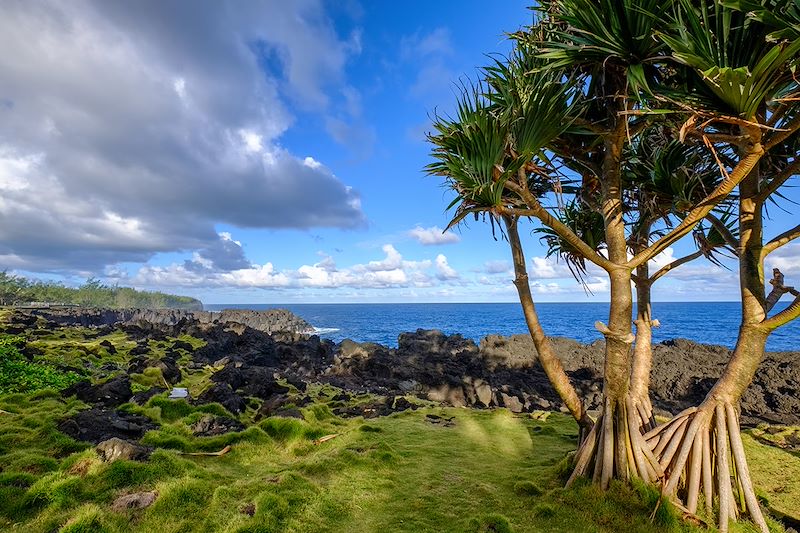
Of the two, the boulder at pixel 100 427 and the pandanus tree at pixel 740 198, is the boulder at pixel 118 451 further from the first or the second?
the pandanus tree at pixel 740 198

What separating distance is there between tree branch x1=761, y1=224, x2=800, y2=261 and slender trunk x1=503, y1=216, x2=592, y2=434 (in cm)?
301

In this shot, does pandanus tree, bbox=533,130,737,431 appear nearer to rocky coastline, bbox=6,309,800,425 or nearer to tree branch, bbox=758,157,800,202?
tree branch, bbox=758,157,800,202

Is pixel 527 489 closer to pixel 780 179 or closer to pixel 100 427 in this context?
pixel 780 179

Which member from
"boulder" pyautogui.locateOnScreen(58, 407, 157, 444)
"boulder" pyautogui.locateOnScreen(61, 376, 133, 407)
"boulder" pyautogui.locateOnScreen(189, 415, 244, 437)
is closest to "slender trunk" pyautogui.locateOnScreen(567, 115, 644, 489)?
"boulder" pyautogui.locateOnScreen(189, 415, 244, 437)

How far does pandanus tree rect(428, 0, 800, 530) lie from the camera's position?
4.40 m

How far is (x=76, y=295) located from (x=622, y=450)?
440ft

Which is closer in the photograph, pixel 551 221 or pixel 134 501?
pixel 134 501

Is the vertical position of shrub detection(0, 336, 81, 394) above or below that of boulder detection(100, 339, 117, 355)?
above

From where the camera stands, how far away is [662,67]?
18.1ft

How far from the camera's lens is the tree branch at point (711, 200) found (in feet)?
14.7

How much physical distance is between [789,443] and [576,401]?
6.02m

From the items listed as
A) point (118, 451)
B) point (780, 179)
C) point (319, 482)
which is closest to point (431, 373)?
point (319, 482)

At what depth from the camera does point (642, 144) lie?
6.59 metres

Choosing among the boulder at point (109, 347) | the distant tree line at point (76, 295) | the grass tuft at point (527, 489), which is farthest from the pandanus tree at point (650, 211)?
the distant tree line at point (76, 295)
